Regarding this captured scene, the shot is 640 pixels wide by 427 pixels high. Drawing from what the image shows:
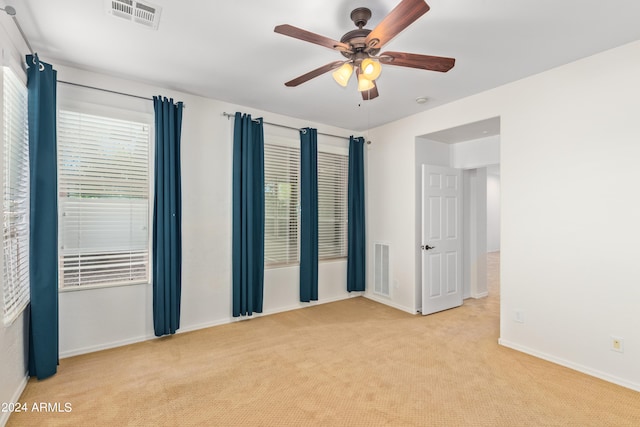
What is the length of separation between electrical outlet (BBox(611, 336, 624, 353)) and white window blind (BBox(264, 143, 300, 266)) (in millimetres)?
3370

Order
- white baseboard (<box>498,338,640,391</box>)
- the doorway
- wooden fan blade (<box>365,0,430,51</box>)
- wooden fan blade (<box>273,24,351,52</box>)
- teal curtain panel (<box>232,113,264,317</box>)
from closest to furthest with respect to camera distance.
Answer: wooden fan blade (<box>365,0,430,51</box>), wooden fan blade (<box>273,24,351,52</box>), white baseboard (<box>498,338,640,391</box>), teal curtain panel (<box>232,113,264,317</box>), the doorway

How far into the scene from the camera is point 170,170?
11.0ft

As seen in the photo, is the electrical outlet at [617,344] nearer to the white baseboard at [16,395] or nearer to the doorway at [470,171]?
the doorway at [470,171]

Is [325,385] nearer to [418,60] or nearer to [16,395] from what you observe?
[16,395]

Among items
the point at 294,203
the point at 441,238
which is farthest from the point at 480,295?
the point at 294,203

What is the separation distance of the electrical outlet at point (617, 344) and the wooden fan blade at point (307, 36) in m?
3.11

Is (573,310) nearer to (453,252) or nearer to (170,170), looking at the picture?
(453,252)

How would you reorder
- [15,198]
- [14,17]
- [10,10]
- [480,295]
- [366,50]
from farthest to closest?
[480,295], [15,198], [14,17], [366,50], [10,10]

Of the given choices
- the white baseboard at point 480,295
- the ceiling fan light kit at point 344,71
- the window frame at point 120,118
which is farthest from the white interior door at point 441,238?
the window frame at point 120,118

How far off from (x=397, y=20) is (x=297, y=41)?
102 cm

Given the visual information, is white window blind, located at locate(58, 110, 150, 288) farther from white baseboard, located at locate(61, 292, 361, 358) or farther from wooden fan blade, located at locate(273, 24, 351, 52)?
wooden fan blade, located at locate(273, 24, 351, 52)

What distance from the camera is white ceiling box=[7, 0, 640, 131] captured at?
6.88 feet

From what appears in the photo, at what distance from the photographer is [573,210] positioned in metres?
2.82

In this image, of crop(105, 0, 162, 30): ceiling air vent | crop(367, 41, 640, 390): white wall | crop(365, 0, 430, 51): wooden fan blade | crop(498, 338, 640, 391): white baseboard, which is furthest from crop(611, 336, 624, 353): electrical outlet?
crop(105, 0, 162, 30): ceiling air vent
